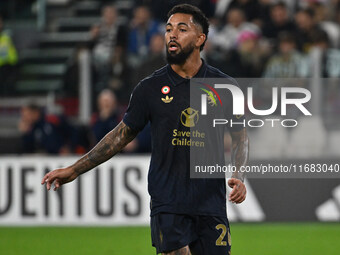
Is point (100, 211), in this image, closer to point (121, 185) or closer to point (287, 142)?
point (121, 185)

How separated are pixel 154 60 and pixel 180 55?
7.49 meters

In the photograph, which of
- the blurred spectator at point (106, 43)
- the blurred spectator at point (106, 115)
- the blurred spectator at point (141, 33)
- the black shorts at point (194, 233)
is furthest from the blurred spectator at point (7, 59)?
the black shorts at point (194, 233)

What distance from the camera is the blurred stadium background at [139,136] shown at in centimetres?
1168

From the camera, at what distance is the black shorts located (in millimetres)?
5391

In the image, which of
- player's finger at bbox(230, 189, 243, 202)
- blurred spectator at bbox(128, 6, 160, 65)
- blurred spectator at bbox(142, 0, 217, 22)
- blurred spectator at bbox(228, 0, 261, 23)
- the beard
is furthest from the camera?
blurred spectator at bbox(228, 0, 261, 23)

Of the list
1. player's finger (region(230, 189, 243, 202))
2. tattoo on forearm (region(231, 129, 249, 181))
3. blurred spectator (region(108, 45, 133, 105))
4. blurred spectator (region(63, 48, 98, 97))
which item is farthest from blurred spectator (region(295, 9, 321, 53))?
player's finger (region(230, 189, 243, 202))

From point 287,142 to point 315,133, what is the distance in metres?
0.42

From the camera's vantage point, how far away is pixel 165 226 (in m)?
5.43

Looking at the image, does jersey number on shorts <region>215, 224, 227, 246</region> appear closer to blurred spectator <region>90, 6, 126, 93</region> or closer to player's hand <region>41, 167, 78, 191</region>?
player's hand <region>41, 167, 78, 191</region>

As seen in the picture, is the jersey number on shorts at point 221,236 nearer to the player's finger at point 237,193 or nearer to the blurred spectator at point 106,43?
the player's finger at point 237,193

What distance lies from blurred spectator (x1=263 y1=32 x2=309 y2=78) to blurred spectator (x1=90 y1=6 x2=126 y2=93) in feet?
8.53

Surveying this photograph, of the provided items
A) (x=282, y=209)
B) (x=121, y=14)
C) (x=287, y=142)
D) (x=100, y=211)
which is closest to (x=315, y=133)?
(x=287, y=142)

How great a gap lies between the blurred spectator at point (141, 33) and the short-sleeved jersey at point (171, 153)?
841cm

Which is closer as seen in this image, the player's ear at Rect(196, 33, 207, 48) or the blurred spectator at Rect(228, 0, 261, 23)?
the player's ear at Rect(196, 33, 207, 48)
